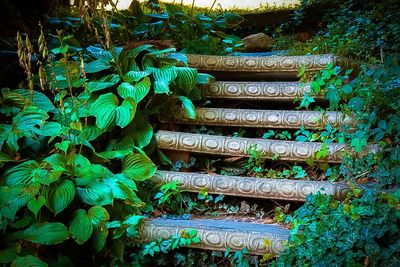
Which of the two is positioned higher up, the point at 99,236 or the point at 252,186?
the point at 252,186

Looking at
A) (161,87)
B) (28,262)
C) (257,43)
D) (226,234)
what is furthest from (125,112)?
(257,43)

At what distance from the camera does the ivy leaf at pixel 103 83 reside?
3.26 meters

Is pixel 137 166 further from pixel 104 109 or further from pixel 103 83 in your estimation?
pixel 103 83

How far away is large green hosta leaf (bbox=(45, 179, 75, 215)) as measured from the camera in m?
2.55

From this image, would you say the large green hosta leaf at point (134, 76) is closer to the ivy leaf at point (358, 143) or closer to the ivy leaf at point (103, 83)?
the ivy leaf at point (103, 83)

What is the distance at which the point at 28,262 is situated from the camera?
239cm

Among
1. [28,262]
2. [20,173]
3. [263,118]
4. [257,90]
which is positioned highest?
[257,90]

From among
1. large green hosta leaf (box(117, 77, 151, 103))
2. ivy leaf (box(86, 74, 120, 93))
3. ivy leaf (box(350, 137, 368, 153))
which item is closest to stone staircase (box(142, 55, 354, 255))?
ivy leaf (box(350, 137, 368, 153))

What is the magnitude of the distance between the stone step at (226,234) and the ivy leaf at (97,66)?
1105 millimetres

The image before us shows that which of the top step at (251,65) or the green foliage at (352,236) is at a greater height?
the top step at (251,65)

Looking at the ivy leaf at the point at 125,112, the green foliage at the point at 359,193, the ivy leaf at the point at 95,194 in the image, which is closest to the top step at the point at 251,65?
the green foliage at the point at 359,193

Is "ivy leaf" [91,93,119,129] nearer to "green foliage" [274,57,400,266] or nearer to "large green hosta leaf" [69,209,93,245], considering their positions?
"large green hosta leaf" [69,209,93,245]

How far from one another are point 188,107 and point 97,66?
→ 652 mm

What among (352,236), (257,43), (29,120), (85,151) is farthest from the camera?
(257,43)
